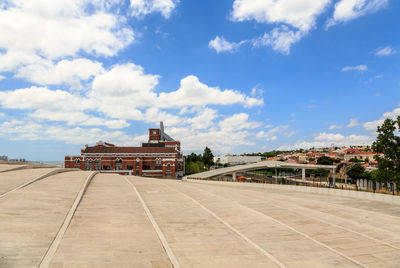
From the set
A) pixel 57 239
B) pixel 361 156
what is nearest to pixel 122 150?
pixel 57 239

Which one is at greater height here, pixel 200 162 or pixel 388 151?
pixel 388 151

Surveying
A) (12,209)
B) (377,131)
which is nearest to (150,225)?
(12,209)

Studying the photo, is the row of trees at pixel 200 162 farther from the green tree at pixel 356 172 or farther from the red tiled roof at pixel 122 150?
the green tree at pixel 356 172

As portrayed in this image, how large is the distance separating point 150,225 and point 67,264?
612 centimetres

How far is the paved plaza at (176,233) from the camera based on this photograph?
35.8ft

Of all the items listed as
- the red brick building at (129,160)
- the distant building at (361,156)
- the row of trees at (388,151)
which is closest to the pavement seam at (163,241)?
the row of trees at (388,151)

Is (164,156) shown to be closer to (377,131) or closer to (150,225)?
(377,131)

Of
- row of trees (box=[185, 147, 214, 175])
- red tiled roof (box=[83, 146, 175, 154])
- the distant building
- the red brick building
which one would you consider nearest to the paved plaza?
the red brick building

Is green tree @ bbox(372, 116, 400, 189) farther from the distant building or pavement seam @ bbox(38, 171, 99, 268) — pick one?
the distant building

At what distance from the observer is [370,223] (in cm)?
1823

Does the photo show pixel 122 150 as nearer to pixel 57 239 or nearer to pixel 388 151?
pixel 388 151

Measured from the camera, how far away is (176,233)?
1452 cm

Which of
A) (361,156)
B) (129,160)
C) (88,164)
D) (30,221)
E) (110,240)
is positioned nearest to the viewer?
(110,240)

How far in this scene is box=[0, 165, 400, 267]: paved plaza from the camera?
1091cm
